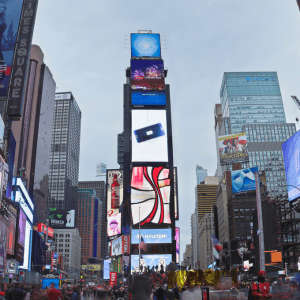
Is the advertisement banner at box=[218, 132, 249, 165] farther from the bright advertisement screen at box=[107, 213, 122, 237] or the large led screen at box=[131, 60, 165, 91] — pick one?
the bright advertisement screen at box=[107, 213, 122, 237]

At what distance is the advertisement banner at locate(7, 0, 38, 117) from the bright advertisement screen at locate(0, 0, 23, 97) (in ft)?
2.33

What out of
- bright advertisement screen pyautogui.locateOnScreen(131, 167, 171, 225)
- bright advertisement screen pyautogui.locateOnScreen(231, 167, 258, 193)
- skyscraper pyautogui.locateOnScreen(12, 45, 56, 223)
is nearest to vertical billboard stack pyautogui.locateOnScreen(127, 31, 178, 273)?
bright advertisement screen pyautogui.locateOnScreen(131, 167, 171, 225)

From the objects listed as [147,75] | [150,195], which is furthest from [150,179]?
[147,75]

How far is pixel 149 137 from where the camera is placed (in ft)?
294

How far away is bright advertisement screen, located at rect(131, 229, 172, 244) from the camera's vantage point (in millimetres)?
83875

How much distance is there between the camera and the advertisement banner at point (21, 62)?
37.9 m

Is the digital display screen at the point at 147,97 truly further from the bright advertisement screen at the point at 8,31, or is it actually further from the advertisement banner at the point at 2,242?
the bright advertisement screen at the point at 8,31

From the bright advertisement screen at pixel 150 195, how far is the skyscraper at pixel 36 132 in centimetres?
7334

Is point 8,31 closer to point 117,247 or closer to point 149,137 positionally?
point 149,137

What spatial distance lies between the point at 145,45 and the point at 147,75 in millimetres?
10619

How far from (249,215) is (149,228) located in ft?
156

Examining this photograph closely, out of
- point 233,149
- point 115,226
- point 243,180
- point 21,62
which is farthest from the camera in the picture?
point 115,226

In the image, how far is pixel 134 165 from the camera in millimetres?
87625

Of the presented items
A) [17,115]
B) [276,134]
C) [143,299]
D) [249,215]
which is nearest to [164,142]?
[249,215]
